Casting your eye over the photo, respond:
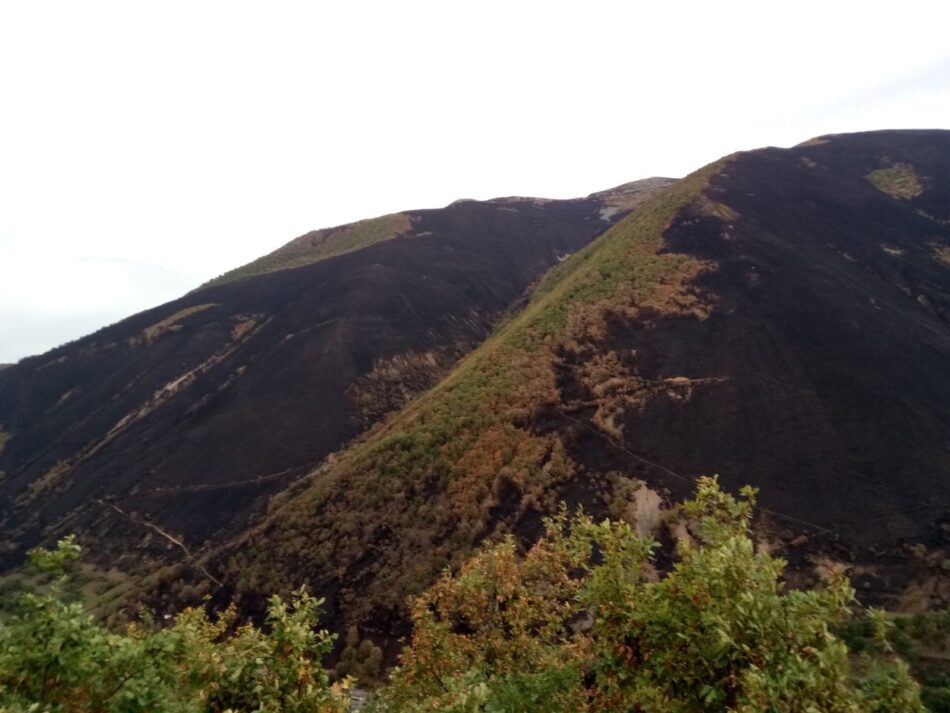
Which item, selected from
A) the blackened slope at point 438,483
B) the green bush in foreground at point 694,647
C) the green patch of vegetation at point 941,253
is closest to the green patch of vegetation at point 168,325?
the blackened slope at point 438,483

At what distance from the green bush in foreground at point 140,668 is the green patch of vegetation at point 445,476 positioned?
1282 centimetres

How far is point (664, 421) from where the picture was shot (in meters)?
21.9

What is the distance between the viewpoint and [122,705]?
4918mm

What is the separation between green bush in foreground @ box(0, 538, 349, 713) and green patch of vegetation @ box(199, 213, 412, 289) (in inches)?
2142

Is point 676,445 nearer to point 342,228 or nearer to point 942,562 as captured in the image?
point 942,562

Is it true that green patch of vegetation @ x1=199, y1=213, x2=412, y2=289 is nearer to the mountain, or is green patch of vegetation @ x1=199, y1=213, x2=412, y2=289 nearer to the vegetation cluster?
the mountain

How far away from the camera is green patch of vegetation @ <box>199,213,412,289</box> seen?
6022 cm

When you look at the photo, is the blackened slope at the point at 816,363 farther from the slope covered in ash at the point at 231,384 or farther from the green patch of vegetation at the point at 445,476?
the slope covered in ash at the point at 231,384

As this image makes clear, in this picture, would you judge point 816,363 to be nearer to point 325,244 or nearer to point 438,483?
point 438,483

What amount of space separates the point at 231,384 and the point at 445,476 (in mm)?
22038

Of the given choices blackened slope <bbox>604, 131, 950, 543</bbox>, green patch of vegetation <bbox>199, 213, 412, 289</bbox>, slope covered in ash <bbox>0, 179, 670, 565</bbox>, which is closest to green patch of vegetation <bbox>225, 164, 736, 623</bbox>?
blackened slope <bbox>604, 131, 950, 543</bbox>

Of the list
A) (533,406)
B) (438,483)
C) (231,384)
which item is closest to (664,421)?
(533,406)

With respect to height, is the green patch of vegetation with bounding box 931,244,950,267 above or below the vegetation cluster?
below

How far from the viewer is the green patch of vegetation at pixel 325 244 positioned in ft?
198
